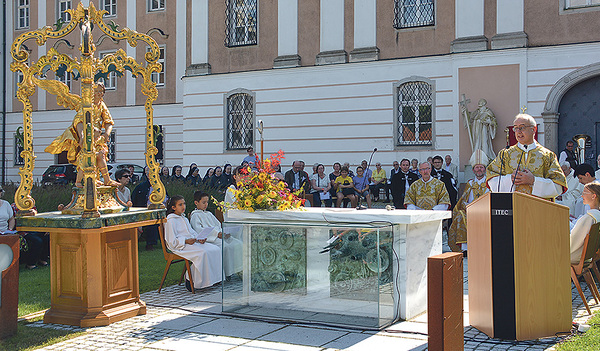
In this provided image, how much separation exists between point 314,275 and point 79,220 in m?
2.61

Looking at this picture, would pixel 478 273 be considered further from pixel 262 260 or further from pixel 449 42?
pixel 449 42

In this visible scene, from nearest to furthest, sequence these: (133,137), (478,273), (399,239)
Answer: (478,273) → (399,239) → (133,137)

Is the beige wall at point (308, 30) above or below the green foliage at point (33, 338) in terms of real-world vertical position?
above

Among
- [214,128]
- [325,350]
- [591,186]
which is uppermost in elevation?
[214,128]

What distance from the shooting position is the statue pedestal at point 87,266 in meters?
7.05

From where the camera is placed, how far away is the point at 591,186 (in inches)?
329

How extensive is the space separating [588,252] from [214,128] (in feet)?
59.4

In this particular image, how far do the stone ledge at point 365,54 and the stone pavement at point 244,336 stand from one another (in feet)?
47.4

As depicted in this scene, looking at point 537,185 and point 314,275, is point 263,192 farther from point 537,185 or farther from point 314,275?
point 537,185

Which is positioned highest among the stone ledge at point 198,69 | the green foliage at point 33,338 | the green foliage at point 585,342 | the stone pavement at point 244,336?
the stone ledge at point 198,69

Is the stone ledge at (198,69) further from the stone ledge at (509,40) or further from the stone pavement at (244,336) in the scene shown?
the stone pavement at (244,336)

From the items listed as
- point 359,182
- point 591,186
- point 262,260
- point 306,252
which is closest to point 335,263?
point 306,252

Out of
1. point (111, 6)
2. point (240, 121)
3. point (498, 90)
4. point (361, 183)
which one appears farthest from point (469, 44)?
point (111, 6)

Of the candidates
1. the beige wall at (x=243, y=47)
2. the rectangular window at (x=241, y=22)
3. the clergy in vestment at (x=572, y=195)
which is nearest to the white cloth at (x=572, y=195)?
the clergy in vestment at (x=572, y=195)
